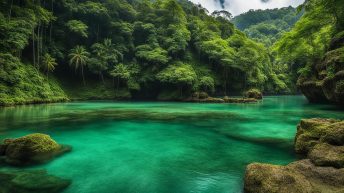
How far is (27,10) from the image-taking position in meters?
36.4

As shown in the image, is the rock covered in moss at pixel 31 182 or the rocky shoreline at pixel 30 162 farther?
the rocky shoreline at pixel 30 162

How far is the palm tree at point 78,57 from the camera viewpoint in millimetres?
45344

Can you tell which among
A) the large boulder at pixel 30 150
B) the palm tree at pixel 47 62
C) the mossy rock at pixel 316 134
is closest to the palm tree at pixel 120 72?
the palm tree at pixel 47 62

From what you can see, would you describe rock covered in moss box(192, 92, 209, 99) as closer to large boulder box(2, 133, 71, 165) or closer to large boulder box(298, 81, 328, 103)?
large boulder box(298, 81, 328, 103)

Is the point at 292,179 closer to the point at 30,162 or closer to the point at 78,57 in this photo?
the point at 30,162

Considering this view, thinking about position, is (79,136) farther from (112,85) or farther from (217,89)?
(217,89)

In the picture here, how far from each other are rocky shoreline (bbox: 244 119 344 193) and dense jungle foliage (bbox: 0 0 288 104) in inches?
1468

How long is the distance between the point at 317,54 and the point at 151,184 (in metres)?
35.8

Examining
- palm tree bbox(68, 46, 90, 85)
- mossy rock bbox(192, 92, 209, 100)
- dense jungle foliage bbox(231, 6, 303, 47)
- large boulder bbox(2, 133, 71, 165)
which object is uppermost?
dense jungle foliage bbox(231, 6, 303, 47)

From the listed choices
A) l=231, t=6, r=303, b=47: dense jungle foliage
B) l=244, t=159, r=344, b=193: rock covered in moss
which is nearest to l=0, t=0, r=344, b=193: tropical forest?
l=244, t=159, r=344, b=193: rock covered in moss

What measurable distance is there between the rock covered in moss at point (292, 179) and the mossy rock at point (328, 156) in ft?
1.02

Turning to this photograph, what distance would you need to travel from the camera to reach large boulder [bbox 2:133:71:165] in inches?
342

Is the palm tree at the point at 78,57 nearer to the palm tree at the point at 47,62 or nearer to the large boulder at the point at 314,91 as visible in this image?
the palm tree at the point at 47,62

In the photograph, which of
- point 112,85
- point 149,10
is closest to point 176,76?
point 112,85
